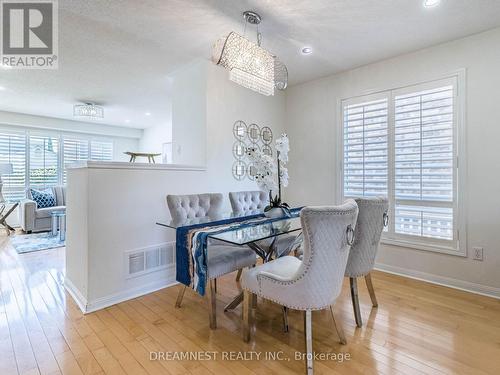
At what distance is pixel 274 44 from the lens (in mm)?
2934

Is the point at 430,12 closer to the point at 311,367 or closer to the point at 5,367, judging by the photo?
the point at 311,367

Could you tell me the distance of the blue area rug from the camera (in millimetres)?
4379

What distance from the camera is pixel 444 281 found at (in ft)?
9.63

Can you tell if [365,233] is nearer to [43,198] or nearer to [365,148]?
[365,148]

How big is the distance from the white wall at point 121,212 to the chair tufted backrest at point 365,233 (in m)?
1.94

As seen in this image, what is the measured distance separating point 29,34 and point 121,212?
1.99m

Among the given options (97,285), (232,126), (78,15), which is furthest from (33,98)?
(97,285)

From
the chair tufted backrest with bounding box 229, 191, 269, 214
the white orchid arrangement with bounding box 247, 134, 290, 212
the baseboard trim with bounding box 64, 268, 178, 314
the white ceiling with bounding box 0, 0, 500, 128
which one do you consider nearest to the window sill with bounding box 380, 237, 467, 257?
the chair tufted backrest with bounding box 229, 191, 269, 214

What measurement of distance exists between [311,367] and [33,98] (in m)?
6.07

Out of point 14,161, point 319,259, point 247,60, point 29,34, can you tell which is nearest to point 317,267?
point 319,259

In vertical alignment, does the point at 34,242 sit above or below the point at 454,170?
below

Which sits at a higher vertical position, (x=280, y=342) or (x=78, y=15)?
(x=78, y=15)

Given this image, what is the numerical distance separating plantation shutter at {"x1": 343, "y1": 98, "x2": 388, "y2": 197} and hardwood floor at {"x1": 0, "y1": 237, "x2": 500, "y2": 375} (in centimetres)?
133

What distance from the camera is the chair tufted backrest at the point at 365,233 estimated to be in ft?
6.72
